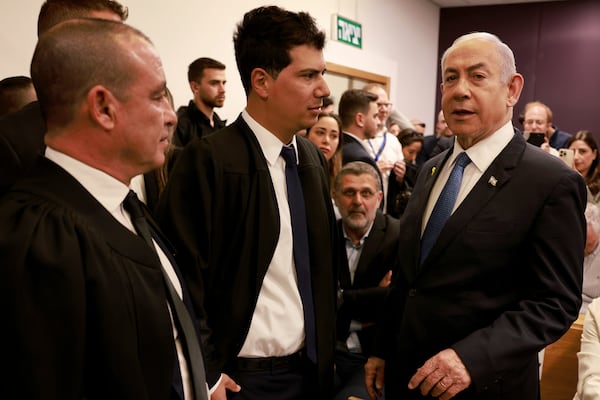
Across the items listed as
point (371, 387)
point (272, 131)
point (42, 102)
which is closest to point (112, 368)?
point (42, 102)

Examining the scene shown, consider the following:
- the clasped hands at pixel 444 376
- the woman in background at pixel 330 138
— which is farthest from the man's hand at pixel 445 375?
the woman in background at pixel 330 138

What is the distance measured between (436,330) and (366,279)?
3.50ft

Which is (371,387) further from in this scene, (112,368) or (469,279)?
(112,368)

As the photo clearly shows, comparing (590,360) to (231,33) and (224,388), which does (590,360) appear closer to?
(224,388)

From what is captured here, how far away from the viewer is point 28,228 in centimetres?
82

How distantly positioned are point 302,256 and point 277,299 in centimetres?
15

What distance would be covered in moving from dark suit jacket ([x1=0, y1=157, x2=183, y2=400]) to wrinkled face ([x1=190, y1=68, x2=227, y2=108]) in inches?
121

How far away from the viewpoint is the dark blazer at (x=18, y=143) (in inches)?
46.1

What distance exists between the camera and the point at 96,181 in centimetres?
96

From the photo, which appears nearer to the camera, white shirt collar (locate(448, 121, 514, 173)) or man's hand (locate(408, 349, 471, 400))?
man's hand (locate(408, 349, 471, 400))

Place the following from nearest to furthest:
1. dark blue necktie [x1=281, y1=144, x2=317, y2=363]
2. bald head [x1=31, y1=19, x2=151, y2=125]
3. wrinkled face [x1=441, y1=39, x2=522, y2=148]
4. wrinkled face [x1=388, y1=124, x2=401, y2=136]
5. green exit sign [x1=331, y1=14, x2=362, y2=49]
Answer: bald head [x1=31, y1=19, x2=151, y2=125] < wrinkled face [x1=441, y1=39, x2=522, y2=148] < dark blue necktie [x1=281, y1=144, x2=317, y2=363] < wrinkled face [x1=388, y1=124, x2=401, y2=136] < green exit sign [x1=331, y1=14, x2=362, y2=49]

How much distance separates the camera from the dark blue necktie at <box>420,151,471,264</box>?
146cm

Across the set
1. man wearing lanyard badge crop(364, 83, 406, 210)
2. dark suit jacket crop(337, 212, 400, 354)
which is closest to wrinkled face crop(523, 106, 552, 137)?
man wearing lanyard badge crop(364, 83, 406, 210)

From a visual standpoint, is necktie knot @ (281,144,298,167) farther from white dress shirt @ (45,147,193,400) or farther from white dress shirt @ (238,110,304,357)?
white dress shirt @ (45,147,193,400)
